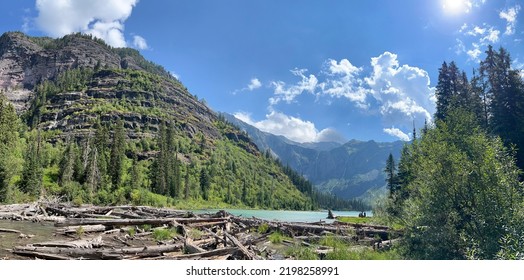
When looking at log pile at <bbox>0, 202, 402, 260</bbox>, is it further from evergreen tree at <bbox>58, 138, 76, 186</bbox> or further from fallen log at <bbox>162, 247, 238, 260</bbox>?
evergreen tree at <bbox>58, 138, 76, 186</bbox>

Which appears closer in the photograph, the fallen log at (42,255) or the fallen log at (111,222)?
the fallen log at (42,255)

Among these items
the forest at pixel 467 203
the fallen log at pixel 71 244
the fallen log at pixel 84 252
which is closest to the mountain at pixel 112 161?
the fallen log at pixel 71 244

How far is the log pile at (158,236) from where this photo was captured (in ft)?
45.5

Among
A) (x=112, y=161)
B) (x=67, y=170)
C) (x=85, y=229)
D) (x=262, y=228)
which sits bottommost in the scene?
(x=262, y=228)

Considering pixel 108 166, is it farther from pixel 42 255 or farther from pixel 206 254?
pixel 206 254

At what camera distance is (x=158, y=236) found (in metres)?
20.7

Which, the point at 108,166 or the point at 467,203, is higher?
the point at 108,166

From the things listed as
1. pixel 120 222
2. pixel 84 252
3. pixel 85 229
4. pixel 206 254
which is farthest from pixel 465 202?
pixel 85 229

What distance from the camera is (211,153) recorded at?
194 m

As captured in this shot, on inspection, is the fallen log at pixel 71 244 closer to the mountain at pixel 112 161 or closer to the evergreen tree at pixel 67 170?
the mountain at pixel 112 161

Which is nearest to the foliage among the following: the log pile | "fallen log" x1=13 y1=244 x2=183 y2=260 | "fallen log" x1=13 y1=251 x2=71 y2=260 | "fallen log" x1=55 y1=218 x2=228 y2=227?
the log pile

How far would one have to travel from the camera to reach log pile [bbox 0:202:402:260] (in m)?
13.9
